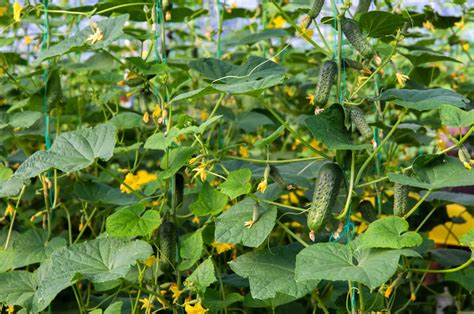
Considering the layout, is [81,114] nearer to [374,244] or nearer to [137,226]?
[137,226]

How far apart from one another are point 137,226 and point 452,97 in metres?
0.74

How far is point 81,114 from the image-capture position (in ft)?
8.00

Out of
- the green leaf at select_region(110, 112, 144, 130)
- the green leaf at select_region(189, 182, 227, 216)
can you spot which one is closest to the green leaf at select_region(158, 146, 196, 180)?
the green leaf at select_region(189, 182, 227, 216)

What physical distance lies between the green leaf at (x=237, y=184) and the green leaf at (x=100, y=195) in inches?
18.1

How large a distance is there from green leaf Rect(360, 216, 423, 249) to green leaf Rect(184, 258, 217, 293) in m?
0.36

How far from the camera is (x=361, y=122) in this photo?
4.81 feet

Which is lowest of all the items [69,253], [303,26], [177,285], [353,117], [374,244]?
[177,285]

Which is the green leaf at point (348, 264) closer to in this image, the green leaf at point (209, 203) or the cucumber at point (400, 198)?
the cucumber at point (400, 198)

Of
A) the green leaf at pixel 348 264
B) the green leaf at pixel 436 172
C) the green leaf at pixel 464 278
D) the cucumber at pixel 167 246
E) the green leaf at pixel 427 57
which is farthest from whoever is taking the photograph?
the green leaf at pixel 427 57

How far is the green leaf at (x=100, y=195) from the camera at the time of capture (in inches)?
76.1

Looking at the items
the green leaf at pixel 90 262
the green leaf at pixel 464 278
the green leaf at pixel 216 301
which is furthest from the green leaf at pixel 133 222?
the green leaf at pixel 464 278

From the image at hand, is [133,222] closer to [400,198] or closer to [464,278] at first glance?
[400,198]

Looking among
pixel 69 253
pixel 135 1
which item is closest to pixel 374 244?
pixel 69 253

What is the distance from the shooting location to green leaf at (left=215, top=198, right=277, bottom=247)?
1.45 metres
